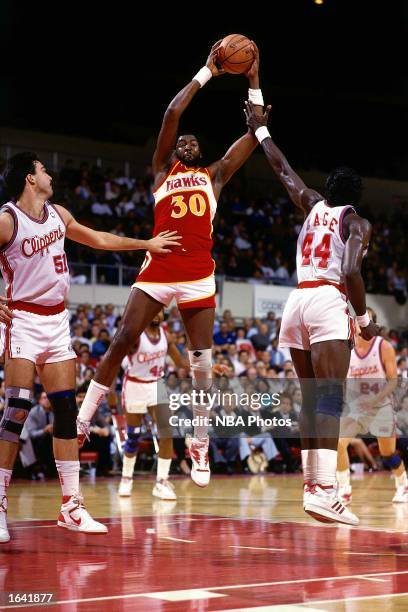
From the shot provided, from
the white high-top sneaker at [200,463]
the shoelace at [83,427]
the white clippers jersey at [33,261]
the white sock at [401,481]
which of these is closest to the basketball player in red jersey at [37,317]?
the white clippers jersey at [33,261]

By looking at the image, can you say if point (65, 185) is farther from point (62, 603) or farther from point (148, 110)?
point (62, 603)

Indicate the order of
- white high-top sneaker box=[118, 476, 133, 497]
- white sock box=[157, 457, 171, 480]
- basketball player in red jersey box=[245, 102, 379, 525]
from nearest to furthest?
basketball player in red jersey box=[245, 102, 379, 525], white sock box=[157, 457, 171, 480], white high-top sneaker box=[118, 476, 133, 497]

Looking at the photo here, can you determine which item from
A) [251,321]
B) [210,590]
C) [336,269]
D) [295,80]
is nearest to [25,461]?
[251,321]

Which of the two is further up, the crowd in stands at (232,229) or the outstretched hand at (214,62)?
the crowd in stands at (232,229)

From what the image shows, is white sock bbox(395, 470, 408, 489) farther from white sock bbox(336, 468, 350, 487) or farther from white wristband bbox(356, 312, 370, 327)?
white wristband bbox(356, 312, 370, 327)

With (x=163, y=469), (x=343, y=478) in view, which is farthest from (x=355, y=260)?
(x=163, y=469)

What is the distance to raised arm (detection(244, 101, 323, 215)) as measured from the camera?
7.12 m

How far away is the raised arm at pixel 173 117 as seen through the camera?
758cm

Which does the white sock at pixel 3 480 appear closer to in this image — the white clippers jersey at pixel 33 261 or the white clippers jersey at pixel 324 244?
the white clippers jersey at pixel 33 261

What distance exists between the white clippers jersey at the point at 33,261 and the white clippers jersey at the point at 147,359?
5579 millimetres

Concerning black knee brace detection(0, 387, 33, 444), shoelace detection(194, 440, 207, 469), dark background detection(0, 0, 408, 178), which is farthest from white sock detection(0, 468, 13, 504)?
dark background detection(0, 0, 408, 178)

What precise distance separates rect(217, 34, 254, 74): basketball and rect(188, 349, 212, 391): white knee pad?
230 cm

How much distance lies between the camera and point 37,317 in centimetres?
661

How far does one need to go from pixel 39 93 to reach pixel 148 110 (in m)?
3.16
